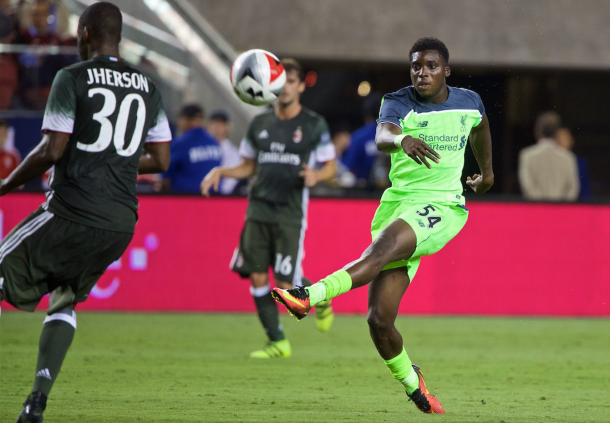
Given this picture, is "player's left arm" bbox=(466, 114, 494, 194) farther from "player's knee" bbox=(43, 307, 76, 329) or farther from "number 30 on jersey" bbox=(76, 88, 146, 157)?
"player's knee" bbox=(43, 307, 76, 329)

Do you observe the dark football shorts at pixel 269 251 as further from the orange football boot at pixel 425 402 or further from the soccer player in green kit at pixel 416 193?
the orange football boot at pixel 425 402

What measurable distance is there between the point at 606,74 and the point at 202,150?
10513 mm

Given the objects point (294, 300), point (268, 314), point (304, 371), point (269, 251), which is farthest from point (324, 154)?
point (294, 300)

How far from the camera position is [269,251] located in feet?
30.5

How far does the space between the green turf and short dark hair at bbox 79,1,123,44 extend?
2.19m

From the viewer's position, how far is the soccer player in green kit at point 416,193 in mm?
5980

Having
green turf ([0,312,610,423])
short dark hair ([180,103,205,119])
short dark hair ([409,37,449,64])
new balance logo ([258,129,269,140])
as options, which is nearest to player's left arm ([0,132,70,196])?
green turf ([0,312,610,423])

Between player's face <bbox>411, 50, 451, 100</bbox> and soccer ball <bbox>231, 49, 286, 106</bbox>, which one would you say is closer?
player's face <bbox>411, 50, 451, 100</bbox>

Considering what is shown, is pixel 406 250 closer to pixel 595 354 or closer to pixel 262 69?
pixel 262 69

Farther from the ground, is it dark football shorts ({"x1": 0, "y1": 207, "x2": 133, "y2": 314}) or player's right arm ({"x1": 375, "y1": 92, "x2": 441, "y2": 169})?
player's right arm ({"x1": 375, "y1": 92, "x2": 441, "y2": 169})

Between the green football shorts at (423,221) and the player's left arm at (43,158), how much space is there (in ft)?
6.66

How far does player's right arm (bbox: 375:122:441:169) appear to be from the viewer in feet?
18.2

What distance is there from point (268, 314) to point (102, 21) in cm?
408

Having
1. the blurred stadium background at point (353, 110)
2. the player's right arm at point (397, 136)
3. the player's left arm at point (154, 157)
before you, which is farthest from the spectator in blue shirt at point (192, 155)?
the player's right arm at point (397, 136)
